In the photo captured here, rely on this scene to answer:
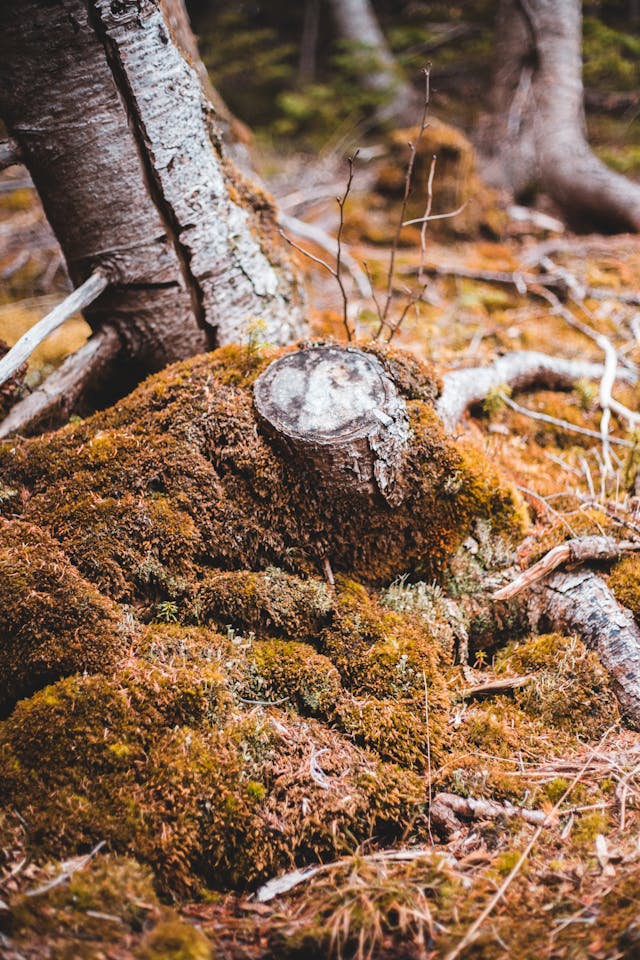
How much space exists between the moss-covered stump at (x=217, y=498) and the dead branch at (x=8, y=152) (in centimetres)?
139

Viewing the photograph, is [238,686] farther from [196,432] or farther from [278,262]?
[278,262]

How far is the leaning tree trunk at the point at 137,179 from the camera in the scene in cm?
274

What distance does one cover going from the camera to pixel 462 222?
708 centimetres

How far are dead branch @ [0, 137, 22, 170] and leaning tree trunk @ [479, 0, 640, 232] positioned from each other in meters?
7.40

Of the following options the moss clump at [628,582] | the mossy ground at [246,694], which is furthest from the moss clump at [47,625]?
the moss clump at [628,582]

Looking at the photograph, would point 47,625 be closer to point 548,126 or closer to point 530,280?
point 530,280

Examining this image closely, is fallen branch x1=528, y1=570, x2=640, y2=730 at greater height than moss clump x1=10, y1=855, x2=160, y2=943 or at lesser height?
lesser

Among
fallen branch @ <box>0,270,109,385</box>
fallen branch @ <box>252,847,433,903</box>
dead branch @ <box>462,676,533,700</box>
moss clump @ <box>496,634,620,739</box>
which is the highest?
fallen branch @ <box>0,270,109,385</box>

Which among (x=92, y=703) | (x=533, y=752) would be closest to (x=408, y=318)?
(x=533, y=752)

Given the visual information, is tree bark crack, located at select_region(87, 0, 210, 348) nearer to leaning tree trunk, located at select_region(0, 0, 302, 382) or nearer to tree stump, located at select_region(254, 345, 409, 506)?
leaning tree trunk, located at select_region(0, 0, 302, 382)

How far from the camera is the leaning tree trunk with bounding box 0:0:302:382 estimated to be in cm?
274

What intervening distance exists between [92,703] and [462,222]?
7013 mm

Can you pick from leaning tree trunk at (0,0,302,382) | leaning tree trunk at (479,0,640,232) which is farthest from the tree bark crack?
leaning tree trunk at (479,0,640,232)

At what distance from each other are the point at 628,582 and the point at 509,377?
1822 millimetres
